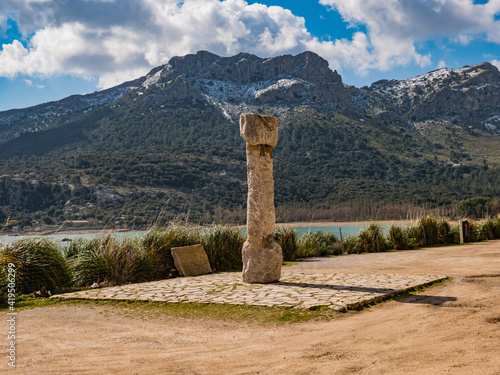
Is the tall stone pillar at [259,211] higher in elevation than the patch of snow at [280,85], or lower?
lower

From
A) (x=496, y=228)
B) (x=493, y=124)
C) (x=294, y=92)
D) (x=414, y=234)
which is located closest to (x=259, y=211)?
(x=414, y=234)

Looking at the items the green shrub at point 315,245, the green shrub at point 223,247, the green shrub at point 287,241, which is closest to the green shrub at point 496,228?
the green shrub at point 315,245

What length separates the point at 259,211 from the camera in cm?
830

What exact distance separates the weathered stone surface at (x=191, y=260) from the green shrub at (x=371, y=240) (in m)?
7.25

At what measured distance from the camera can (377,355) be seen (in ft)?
13.1

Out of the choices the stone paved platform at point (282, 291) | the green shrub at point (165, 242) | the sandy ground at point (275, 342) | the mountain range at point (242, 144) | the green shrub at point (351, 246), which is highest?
the mountain range at point (242, 144)

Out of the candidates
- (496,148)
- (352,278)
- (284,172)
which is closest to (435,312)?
(352,278)

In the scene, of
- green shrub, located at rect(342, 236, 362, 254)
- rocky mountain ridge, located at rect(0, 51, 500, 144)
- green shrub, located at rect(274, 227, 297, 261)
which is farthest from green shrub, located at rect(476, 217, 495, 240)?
rocky mountain ridge, located at rect(0, 51, 500, 144)

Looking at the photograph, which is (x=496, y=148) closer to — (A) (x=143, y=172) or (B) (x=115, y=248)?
(A) (x=143, y=172)

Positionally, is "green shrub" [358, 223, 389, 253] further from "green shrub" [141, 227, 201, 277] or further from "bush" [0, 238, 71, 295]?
"bush" [0, 238, 71, 295]

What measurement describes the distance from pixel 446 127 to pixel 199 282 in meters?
108

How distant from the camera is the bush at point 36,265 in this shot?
26.0ft

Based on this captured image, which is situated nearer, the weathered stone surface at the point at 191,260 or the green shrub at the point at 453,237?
the weathered stone surface at the point at 191,260

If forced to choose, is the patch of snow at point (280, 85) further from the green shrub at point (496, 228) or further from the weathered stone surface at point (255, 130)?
the weathered stone surface at point (255, 130)
